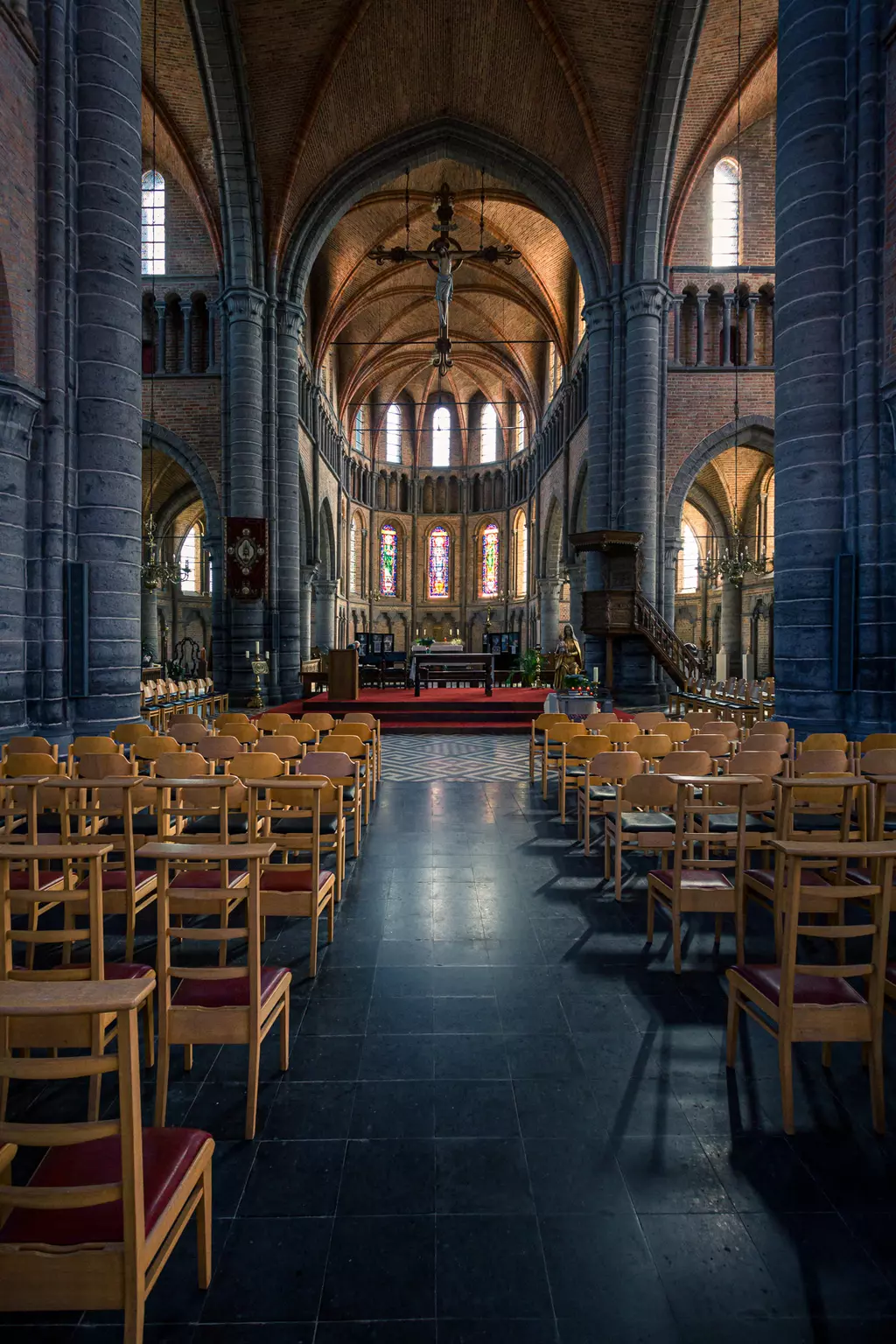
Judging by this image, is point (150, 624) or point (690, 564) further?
point (690, 564)

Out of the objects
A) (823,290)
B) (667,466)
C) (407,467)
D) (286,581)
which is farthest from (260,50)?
(407,467)

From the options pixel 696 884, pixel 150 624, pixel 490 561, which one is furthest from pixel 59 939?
pixel 490 561

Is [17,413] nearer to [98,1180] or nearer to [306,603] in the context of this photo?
[98,1180]

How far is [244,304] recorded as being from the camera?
1678cm

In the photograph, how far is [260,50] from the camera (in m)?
15.1

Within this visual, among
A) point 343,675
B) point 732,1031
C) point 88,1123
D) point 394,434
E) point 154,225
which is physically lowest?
point 732,1031

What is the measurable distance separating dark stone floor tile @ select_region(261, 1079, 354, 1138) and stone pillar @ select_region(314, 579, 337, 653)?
87.7ft

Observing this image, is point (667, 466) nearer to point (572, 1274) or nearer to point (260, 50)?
point (260, 50)

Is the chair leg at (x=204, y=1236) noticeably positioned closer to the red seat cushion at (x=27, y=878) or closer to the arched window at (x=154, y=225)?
the red seat cushion at (x=27, y=878)

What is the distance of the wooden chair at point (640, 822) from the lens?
180 inches

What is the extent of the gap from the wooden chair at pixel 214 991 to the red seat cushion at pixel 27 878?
1519 mm

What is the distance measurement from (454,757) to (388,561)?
95.9 ft

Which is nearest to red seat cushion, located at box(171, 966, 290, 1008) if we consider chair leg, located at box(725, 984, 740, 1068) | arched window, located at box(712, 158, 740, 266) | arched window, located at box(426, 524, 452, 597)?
chair leg, located at box(725, 984, 740, 1068)

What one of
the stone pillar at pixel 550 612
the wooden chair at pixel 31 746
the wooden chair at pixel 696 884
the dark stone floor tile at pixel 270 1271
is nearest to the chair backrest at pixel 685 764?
the wooden chair at pixel 696 884
